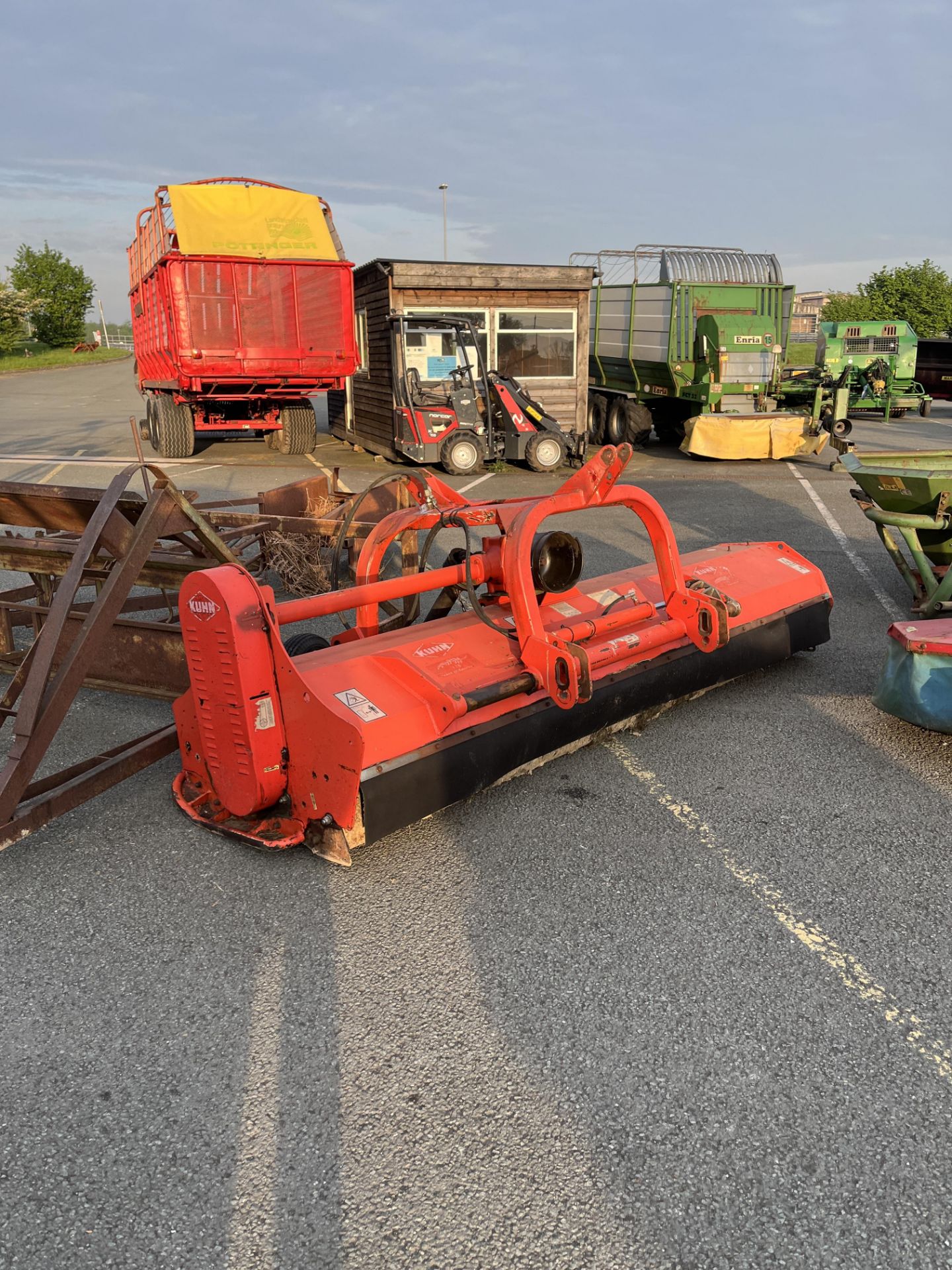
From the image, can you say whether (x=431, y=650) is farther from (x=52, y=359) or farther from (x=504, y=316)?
(x=52, y=359)

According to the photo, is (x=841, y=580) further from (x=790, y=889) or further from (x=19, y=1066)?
(x=19, y=1066)

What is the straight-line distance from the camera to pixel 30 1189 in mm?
2154

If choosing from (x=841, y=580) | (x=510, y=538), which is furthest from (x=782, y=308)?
(x=510, y=538)

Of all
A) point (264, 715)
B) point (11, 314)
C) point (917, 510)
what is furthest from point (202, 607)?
point (11, 314)

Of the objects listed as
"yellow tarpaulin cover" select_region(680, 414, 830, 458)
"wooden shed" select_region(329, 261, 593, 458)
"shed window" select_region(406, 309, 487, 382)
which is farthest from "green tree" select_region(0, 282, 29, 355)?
"yellow tarpaulin cover" select_region(680, 414, 830, 458)

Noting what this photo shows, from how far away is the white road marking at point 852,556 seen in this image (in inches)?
263

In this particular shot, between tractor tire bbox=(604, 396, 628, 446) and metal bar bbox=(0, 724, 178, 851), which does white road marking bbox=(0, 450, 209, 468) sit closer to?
tractor tire bbox=(604, 396, 628, 446)

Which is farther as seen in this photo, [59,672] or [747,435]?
[747,435]

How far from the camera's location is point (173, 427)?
15391mm

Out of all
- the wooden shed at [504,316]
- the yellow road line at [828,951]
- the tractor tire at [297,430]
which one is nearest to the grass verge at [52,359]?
the tractor tire at [297,430]

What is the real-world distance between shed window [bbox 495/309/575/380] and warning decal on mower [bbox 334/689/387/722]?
12.2 metres

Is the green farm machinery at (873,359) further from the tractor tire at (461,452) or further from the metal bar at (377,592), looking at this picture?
the metal bar at (377,592)

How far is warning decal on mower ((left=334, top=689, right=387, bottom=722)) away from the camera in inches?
134

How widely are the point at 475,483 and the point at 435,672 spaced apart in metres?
9.46
